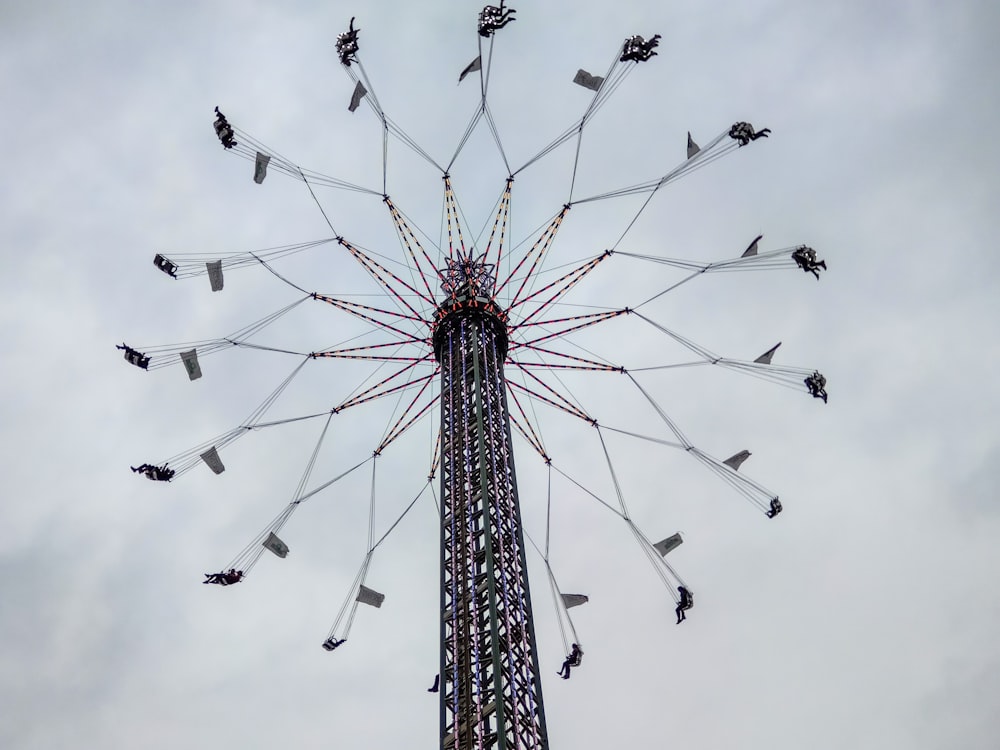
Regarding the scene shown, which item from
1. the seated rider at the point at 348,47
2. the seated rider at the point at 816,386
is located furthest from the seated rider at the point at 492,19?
the seated rider at the point at 816,386

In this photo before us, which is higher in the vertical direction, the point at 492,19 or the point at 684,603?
the point at 492,19

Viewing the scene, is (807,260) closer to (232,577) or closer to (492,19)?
(492,19)

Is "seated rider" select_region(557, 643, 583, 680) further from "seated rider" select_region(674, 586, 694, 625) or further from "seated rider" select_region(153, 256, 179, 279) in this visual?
"seated rider" select_region(153, 256, 179, 279)

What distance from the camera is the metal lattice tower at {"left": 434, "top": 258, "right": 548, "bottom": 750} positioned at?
34.1 metres

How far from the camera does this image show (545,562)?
46.8 m

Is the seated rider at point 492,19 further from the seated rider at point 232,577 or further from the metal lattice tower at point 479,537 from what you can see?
the seated rider at point 232,577

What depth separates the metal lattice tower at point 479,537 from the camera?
34.1m

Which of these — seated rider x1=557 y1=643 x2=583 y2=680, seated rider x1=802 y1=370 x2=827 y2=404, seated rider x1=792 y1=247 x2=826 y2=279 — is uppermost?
seated rider x1=792 y1=247 x2=826 y2=279

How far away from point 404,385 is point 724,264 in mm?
15407

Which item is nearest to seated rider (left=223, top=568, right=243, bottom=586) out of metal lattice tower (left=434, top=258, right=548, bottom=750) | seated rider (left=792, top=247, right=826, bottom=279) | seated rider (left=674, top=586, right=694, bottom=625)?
metal lattice tower (left=434, top=258, right=548, bottom=750)

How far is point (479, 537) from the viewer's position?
3862cm

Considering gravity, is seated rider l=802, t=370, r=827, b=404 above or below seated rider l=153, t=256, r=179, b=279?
below

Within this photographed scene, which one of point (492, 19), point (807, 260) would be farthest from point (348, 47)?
point (807, 260)

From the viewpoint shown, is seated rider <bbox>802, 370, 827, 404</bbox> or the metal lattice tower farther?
seated rider <bbox>802, 370, 827, 404</bbox>
